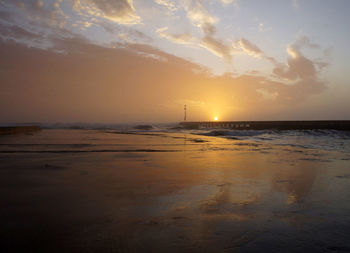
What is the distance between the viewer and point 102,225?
2652 mm

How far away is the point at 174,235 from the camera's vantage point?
244cm

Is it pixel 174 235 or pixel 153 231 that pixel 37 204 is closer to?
pixel 153 231

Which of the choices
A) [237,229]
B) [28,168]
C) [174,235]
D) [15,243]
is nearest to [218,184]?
[237,229]

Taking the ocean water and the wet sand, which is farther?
the ocean water

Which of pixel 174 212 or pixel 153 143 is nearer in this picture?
pixel 174 212

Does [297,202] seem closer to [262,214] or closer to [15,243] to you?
[262,214]

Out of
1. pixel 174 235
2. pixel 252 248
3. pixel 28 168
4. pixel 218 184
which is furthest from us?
pixel 28 168

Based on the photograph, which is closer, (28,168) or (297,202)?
(297,202)

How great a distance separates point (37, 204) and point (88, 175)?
2.06 meters

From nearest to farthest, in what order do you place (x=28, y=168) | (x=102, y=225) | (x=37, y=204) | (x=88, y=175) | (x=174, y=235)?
1. (x=174, y=235)
2. (x=102, y=225)
3. (x=37, y=204)
4. (x=88, y=175)
5. (x=28, y=168)

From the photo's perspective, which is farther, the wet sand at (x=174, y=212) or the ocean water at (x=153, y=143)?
the ocean water at (x=153, y=143)

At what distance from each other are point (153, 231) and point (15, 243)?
51.2 inches

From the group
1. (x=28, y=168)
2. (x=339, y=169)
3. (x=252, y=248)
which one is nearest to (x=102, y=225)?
(x=252, y=248)

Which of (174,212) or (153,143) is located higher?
(174,212)
